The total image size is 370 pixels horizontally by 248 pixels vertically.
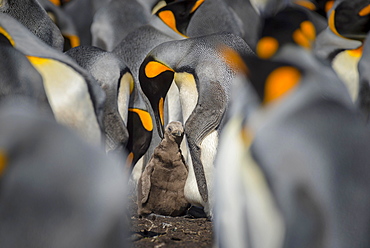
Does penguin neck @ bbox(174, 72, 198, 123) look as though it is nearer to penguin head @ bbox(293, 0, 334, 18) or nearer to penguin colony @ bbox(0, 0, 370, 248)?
penguin colony @ bbox(0, 0, 370, 248)

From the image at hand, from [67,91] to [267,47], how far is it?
21.0 inches

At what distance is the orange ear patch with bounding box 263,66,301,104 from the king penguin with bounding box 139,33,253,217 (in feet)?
3.61

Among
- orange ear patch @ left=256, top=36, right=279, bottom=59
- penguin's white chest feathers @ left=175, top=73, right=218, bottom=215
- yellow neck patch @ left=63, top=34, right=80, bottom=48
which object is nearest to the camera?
orange ear patch @ left=256, top=36, right=279, bottom=59

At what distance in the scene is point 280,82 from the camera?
2.84 ft

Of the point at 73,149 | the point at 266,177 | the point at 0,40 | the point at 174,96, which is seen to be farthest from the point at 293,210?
the point at 174,96

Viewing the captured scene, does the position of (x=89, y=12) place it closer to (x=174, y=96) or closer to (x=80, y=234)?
(x=174, y=96)

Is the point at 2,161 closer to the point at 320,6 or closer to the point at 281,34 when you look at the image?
the point at 281,34

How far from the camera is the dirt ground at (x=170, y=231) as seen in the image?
1646 mm

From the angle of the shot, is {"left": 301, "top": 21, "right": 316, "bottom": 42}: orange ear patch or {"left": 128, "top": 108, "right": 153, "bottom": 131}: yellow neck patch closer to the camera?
{"left": 301, "top": 21, "right": 316, "bottom": 42}: orange ear patch

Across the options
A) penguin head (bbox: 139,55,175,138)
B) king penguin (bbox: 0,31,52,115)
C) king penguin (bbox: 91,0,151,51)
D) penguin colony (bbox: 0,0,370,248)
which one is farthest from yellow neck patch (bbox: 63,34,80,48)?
king penguin (bbox: 0,31,52,115)

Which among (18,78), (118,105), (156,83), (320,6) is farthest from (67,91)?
(320,6)

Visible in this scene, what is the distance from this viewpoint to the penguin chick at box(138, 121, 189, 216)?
2.12 m

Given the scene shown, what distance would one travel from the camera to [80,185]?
664 mm

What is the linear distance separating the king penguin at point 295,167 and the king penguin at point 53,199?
0.81 feet
